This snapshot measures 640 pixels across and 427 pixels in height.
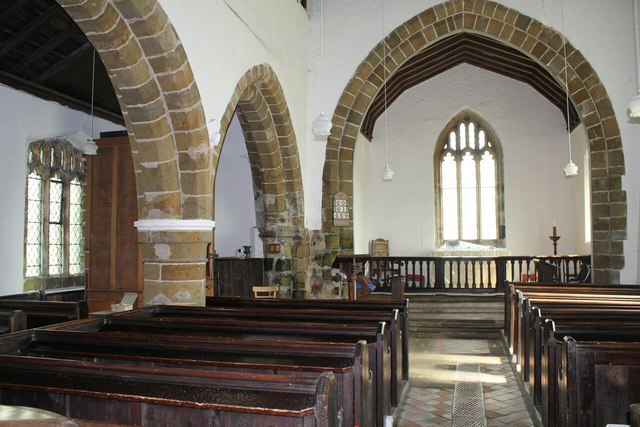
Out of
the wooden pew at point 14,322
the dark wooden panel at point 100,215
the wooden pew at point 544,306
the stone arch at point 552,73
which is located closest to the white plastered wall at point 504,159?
the stone arch at point 552,73

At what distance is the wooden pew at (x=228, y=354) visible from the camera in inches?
104

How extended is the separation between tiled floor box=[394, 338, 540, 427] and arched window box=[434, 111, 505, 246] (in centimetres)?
631

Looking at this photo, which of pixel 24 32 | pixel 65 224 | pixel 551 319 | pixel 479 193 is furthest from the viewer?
pixel 479 193

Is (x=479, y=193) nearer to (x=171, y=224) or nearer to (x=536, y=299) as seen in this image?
(x=536, y=299)

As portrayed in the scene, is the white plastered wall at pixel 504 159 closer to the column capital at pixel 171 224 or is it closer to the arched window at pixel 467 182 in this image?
the arched window at pixel 467 182

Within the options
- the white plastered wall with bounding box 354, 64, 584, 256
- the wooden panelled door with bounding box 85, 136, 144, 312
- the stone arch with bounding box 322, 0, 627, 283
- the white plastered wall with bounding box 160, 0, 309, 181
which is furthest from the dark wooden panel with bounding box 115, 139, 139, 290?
the white plastered wall with bounding box 354, 64, 584, 256

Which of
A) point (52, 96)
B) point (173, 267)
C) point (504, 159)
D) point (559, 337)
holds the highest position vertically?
point (52, 96)

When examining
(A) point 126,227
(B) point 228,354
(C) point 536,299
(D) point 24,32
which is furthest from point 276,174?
(B) point 228,354

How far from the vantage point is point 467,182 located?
13883 mm

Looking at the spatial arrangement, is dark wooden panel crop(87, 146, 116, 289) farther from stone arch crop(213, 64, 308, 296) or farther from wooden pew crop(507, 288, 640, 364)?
wooden pew crop(507, 288, 640, 364)

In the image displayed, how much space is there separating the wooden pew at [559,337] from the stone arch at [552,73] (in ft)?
15.9

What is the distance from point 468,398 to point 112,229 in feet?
13.8

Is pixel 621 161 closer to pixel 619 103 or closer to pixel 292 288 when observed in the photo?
pixel 619 103

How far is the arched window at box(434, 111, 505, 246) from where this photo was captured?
1363cm
